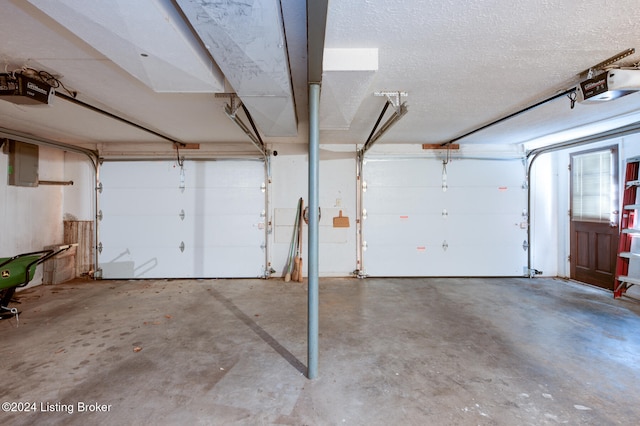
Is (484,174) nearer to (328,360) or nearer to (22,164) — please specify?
(328,360)

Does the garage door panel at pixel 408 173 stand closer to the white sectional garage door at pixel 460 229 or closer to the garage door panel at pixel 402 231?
the white sectional garage door at pixel 460 229

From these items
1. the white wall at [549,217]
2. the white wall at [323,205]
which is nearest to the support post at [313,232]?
the white wall at [323,205]

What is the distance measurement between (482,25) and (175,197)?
4.62 meters

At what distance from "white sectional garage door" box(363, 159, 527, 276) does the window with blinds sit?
74 centimetres

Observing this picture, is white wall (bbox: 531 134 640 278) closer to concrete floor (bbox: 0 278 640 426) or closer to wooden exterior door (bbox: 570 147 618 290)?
wooden exterior door (bbox: 570 147 618 290)

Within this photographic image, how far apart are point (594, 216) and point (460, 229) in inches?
75.6

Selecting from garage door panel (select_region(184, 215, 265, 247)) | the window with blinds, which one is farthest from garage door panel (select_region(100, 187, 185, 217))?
the window with blinds

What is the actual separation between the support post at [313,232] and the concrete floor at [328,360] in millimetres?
187

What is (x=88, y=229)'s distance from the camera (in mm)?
4430

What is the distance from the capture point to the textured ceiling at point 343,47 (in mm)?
1347

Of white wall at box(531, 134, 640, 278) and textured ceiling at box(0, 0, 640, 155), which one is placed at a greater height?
textured ceiling at box(0, 0, 640, 155)

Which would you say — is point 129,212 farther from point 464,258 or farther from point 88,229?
point 464,258

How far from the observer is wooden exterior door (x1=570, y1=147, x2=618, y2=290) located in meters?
3.79

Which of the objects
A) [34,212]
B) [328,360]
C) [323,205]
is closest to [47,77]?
[34,212]
